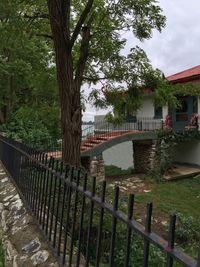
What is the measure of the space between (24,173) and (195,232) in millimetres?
6341

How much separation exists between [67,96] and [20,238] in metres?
5.00

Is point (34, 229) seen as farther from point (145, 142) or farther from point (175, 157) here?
point (175, 157)

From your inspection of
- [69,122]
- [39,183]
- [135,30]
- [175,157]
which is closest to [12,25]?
[69,122]

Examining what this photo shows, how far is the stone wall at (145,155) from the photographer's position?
2042 cm

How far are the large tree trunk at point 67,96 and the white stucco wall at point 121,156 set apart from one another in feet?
52.4

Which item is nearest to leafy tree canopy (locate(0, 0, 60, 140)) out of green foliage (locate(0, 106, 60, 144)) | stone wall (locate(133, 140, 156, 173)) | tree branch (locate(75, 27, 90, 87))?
green foliage (locate(0, 106, 60, 144))

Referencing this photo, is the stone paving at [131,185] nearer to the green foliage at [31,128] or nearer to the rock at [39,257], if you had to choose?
the green foliage at [31,128]

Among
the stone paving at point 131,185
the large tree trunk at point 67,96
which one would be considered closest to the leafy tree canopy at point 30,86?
the large tree trunk at point 67,96

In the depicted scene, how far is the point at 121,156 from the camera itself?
25.5m

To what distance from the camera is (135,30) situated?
36.1ft

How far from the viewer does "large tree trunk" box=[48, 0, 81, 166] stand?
27.6 feet

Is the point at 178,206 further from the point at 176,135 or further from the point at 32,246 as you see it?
the point at 32,246

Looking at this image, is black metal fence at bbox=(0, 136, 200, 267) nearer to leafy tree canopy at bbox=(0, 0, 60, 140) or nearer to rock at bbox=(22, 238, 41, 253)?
rock at bbox=(22, 238, 41, 253)

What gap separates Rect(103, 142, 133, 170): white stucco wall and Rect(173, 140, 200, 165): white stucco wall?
3.36 metres
